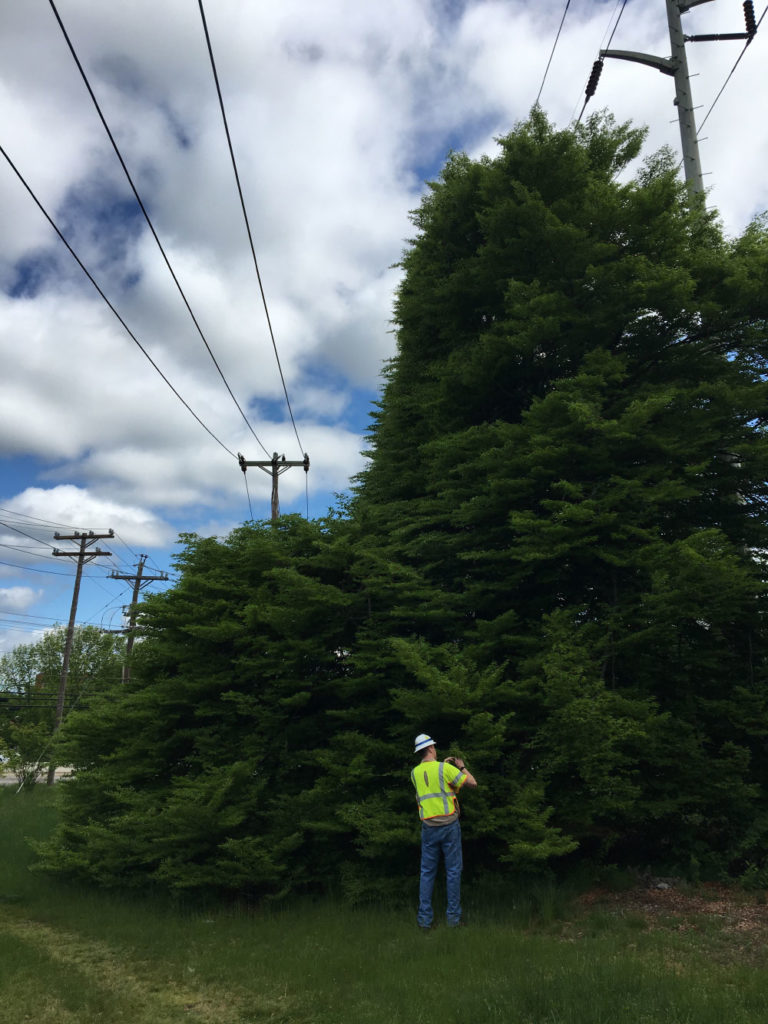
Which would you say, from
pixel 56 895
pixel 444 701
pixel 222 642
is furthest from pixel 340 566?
pixel 56 895

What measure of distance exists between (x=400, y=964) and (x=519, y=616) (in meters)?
5.33

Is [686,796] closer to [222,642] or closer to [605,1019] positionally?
[605,1019]

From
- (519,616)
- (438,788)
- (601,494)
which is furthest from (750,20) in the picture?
(438,788)

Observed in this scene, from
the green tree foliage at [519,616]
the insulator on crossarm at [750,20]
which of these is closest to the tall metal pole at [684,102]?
the insulator on crossarm at [750,20]

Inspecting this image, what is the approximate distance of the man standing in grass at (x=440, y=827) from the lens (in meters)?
7.46

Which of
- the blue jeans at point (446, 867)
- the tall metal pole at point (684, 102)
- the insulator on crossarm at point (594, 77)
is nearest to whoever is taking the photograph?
the blue jeans at point (446, 867)

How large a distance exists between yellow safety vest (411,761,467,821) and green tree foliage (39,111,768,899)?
0.86m

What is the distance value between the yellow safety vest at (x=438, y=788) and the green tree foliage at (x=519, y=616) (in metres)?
0.86

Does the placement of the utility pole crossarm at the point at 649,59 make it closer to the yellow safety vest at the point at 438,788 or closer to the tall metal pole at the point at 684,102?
the tall metal pole at the point at 684,102

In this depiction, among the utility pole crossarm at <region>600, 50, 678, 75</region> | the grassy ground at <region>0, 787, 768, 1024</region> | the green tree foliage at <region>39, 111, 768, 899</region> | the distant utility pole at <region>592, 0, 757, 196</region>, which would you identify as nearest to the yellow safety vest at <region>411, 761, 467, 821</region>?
the green tree foliage at <region>39, 111, 768, 899</region>

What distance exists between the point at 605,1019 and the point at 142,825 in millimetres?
7286

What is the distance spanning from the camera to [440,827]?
7539 millimetres

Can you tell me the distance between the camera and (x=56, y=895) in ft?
34.0

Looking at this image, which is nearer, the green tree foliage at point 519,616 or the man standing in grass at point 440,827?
the man standing in grass at point 440,827
